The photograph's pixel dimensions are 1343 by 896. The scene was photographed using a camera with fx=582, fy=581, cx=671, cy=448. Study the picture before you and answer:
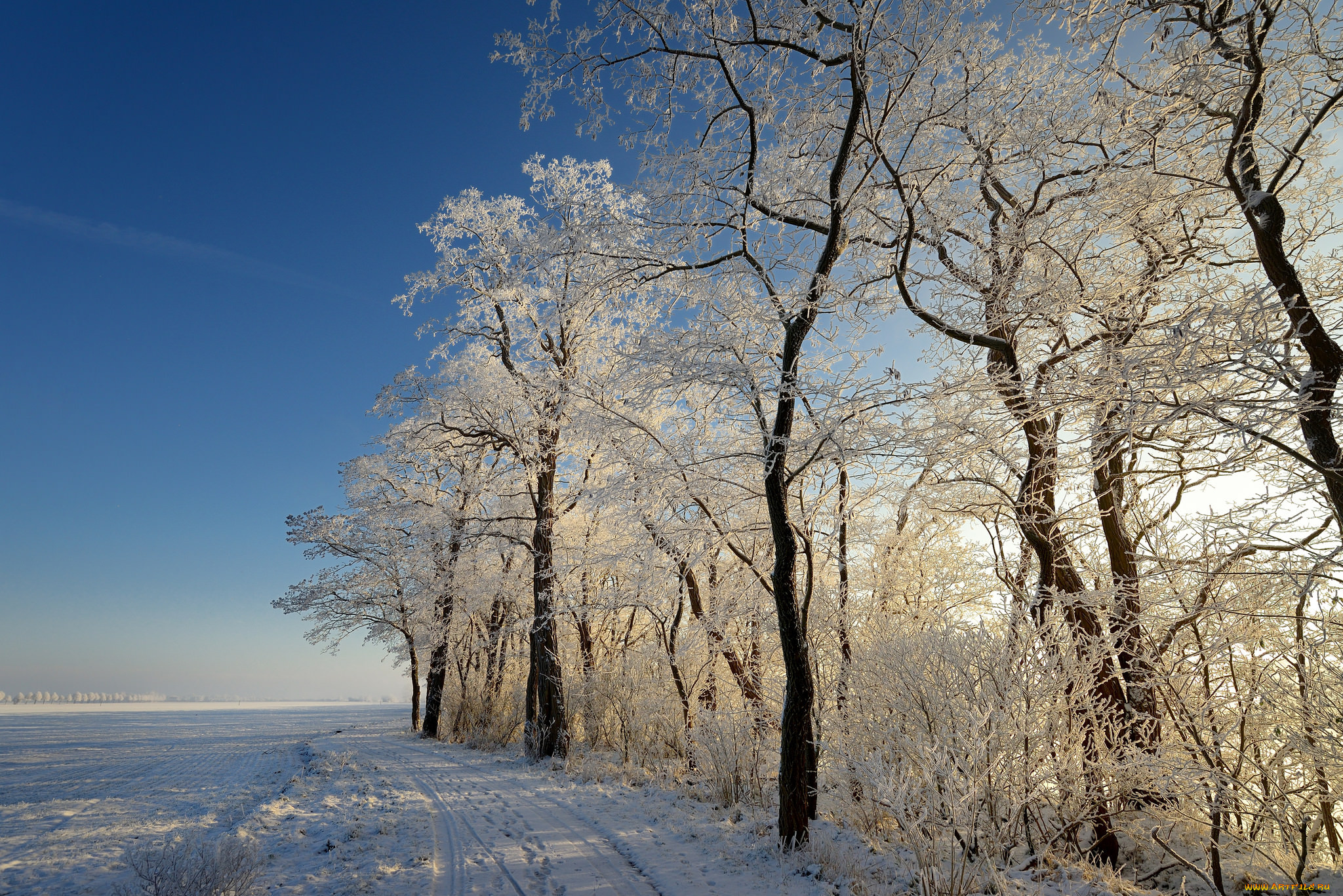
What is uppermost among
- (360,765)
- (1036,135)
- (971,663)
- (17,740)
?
(1036,135)

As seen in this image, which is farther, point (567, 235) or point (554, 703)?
point (554, 703)

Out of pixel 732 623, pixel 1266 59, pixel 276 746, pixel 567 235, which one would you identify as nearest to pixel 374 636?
pixel 276 746

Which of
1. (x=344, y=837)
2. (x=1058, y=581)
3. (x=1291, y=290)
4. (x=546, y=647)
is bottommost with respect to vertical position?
(x=344, y=837)

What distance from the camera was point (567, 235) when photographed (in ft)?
21.9

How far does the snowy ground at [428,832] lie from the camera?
4.47 meters

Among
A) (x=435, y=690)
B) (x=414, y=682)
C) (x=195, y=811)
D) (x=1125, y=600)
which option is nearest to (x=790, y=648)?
(x=1125, y=600)

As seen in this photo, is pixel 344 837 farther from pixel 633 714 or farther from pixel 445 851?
pixel 633 714

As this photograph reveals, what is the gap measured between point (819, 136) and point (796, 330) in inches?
94.5

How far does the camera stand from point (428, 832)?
5848 mm

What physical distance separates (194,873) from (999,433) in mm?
6821

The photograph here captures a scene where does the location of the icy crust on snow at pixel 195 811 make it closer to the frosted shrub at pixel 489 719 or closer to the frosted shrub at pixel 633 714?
the frosted shrub at pixel 489 719

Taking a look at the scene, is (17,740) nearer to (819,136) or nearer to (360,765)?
(360,765)

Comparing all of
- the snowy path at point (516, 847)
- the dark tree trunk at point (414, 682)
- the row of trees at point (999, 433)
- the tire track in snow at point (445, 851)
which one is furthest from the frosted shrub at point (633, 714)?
the dark tree trunk at point (414, 682)

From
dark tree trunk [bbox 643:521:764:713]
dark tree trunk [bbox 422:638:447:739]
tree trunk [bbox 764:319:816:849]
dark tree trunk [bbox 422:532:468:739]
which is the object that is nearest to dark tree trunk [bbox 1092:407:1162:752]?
tree trunk [bbox 764:319:816:849]
